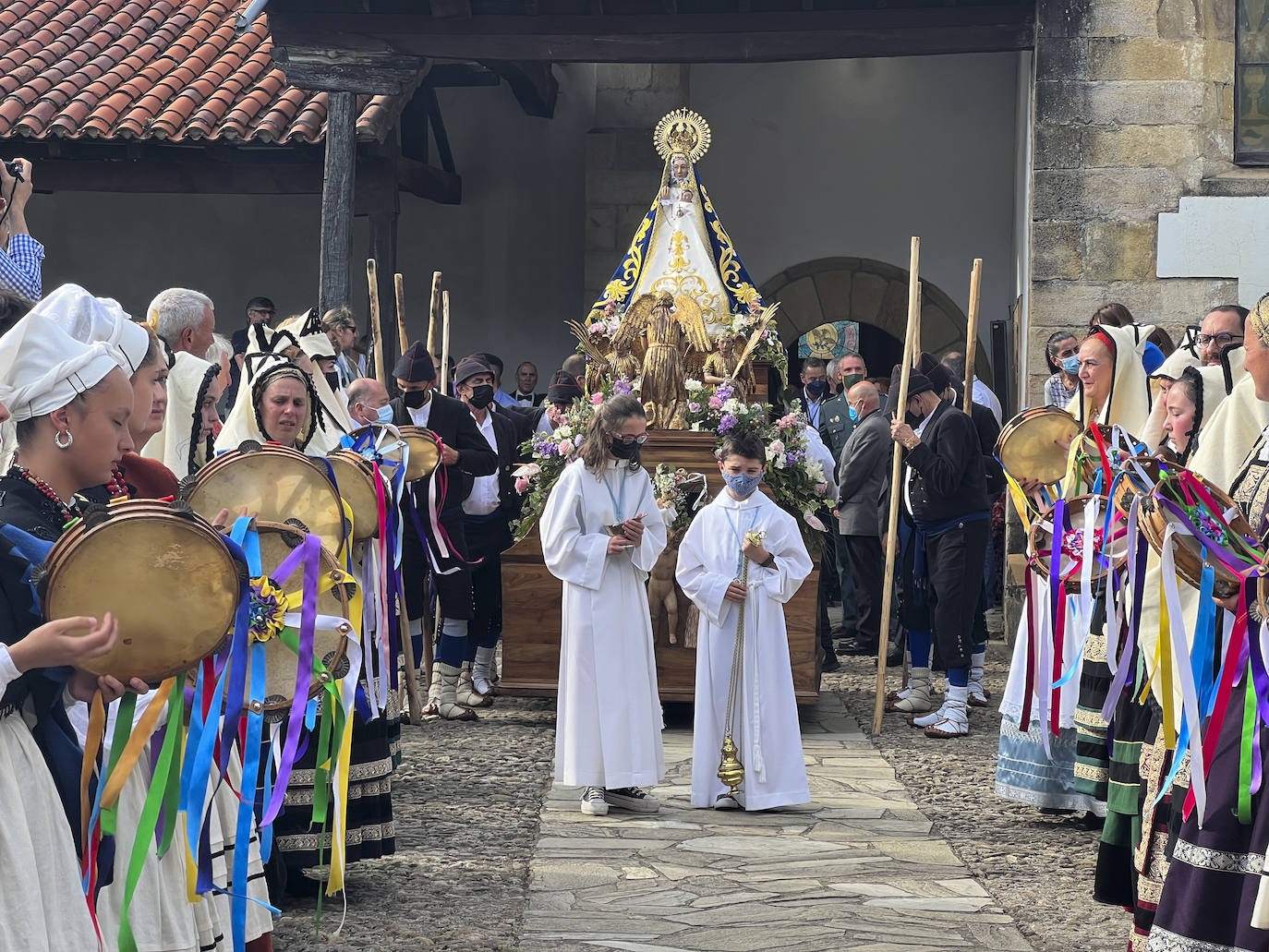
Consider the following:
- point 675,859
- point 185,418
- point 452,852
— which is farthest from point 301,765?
point 675,859

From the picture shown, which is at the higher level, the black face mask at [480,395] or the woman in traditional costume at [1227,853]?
the black face mask at [480,395]

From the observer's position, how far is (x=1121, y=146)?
10.7 metres

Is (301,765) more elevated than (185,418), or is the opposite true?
(185,418)

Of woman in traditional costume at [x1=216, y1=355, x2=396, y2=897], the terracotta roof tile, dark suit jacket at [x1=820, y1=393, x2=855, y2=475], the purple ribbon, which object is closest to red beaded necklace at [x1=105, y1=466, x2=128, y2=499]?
the purple ribbon

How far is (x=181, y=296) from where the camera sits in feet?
17.4

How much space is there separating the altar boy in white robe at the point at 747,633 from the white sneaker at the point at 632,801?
8.0 inches

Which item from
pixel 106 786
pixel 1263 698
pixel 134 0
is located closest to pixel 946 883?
pixel 1263 698

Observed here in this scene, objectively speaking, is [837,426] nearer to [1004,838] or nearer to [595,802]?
[595,802]

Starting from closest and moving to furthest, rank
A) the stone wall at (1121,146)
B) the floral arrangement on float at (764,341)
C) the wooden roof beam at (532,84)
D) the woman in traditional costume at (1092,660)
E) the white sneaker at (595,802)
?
the woman in traditional costume at (1092,660)
the white sneaker at (595,802)
the floral arrangement on float at (764,341)
the stone wall at (1121,146)
the wooden roof beam at (532,84)

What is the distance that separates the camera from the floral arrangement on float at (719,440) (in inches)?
334

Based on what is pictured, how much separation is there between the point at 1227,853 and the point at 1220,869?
0.04 metres

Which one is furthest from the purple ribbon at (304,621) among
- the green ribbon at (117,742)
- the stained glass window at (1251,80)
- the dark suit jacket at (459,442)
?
the stained glass window at (1251,80)

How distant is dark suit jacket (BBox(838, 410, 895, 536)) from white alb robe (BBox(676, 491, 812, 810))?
11.9 feet

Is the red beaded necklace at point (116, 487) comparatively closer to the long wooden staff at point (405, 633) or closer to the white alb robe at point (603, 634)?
the white alb robe at point (603, 634)
